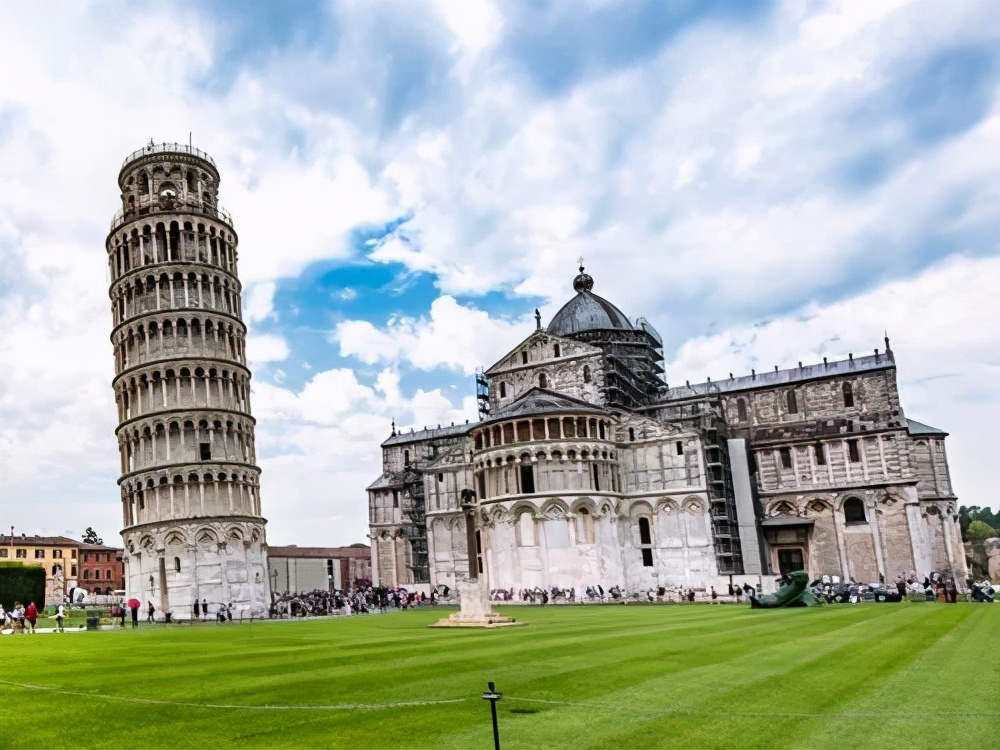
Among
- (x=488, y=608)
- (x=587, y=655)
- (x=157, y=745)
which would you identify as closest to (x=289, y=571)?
(x=488, y=608)

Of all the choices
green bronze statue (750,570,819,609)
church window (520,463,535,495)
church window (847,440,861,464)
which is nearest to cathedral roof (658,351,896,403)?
church window (847,440,861,464)

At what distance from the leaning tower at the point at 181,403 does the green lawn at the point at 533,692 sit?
32.8 m

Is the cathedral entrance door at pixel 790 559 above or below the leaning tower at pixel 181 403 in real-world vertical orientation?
below

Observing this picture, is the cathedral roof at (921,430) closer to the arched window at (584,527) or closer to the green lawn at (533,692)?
the arched window at (584,527)

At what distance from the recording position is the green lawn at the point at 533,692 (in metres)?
11.7

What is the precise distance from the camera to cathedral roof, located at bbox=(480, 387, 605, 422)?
215ft

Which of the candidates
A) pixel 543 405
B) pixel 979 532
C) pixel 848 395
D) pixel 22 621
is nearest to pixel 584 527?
pixel 543 405

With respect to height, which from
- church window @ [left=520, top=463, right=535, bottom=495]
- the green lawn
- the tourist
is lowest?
the green lawn

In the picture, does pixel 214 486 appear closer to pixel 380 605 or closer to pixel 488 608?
pixel 380 605

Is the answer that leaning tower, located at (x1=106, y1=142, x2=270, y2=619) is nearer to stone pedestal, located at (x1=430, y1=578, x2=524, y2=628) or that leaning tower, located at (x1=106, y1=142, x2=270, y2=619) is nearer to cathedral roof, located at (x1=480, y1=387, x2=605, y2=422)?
cathedral roof, located at (x1=480, y1=387, x2=605, y2=422)

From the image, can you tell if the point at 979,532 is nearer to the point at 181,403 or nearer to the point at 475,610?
the point at 181,403

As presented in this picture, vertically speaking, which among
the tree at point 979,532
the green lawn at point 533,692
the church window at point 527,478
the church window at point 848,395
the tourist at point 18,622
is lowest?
the tree at point 979,532

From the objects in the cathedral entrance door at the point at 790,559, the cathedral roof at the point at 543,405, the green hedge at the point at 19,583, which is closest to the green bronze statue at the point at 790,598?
the cathedral roof at the point at 543,405

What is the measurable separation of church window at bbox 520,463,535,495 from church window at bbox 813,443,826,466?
966 inches
